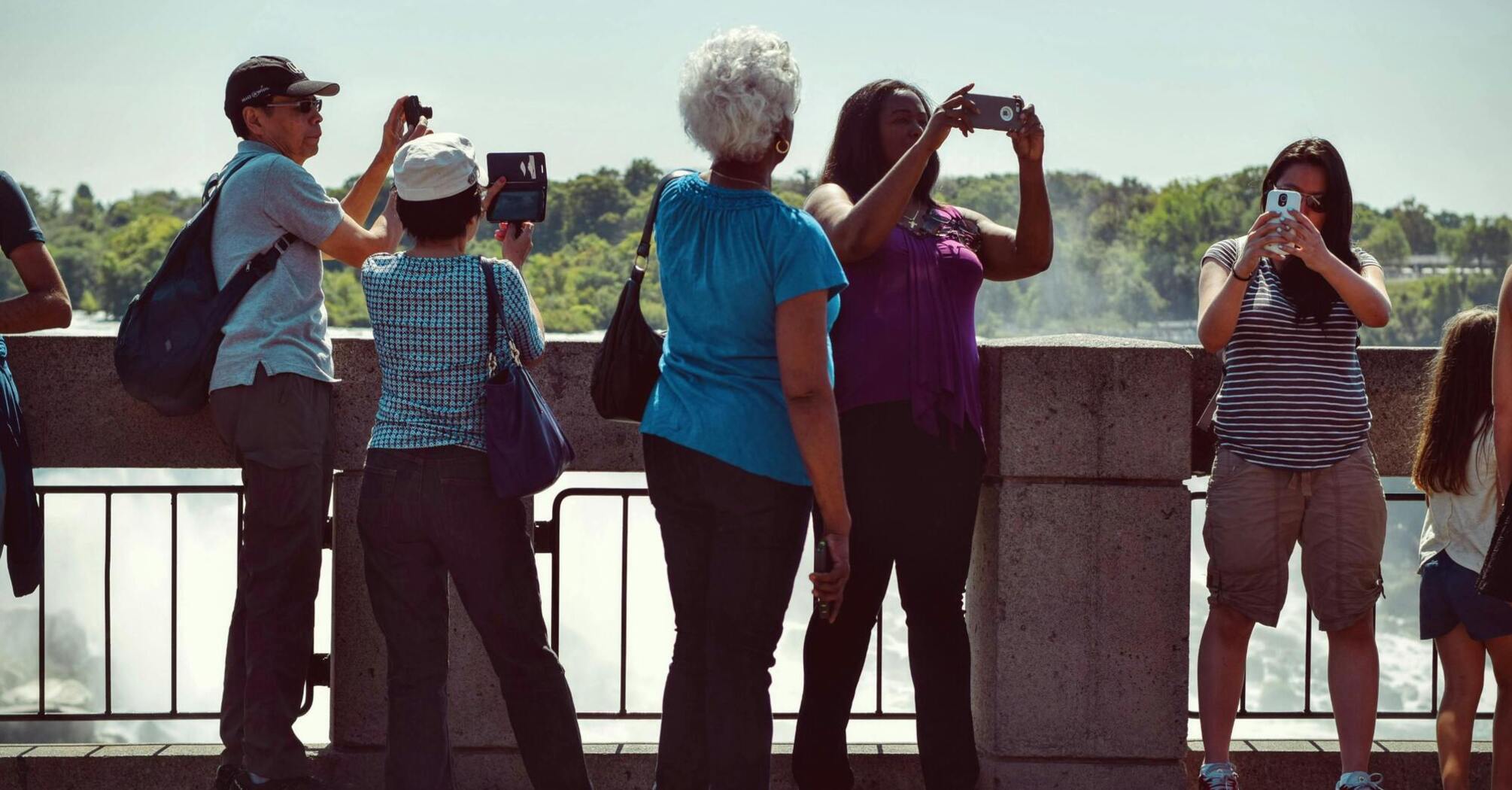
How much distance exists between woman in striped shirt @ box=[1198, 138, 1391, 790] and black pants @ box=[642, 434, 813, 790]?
5.25ft

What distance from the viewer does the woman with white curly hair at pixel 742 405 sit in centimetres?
296

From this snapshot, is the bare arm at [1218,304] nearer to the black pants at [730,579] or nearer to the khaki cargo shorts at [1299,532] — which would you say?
the khaki cargo shorts at [1299,532]

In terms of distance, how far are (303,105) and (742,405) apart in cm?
166

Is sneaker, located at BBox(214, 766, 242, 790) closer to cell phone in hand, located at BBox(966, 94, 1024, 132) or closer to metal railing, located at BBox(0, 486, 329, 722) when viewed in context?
metal railing, located at BBox(0, 486, 329, 722)

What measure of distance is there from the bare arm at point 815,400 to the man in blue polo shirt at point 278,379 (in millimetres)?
1278

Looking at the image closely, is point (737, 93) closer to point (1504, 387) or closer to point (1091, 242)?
point (1504, 387)

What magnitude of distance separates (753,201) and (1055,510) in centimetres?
176

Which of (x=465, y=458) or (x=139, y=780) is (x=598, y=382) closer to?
(x=465, y=458)

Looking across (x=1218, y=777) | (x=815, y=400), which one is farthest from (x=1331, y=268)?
(x=815, y=400)

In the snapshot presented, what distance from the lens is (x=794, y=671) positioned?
95.9 meters

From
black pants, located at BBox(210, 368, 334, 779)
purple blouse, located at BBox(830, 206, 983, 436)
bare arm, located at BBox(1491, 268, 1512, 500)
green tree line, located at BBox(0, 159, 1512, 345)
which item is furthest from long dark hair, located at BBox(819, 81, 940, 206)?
green tree line, located at BBox(0, 159, 1512, 345)

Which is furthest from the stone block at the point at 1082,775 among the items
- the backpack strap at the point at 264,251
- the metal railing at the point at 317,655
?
the backpack strap at the point at 264,251

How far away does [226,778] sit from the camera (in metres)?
3.99

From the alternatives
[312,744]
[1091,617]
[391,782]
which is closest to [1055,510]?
[1091,617]
